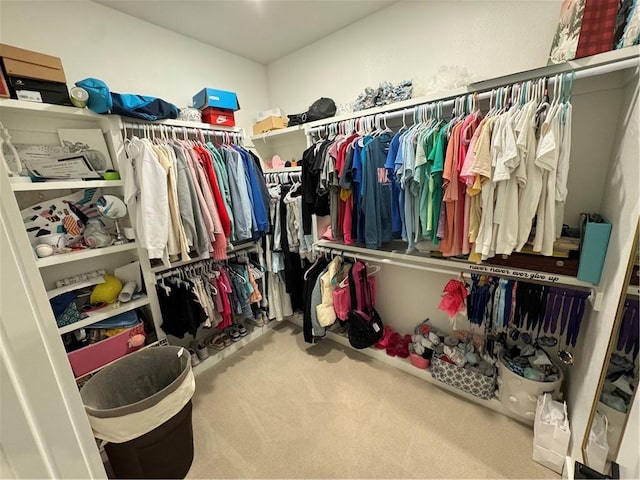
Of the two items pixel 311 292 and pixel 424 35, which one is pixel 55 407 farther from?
pixel 424 35

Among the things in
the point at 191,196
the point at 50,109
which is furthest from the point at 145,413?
the point at 50,109

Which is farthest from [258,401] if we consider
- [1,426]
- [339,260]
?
[1,426]

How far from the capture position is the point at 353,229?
1.89 metres

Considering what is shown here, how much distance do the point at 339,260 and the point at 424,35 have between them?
1747mm

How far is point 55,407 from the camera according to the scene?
492 millimetres

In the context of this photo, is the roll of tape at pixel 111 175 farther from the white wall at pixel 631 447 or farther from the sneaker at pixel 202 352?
the white wall at pixel 631 447

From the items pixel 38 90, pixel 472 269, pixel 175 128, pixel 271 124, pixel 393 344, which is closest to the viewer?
pixel 38 90

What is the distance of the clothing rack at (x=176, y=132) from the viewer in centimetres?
180

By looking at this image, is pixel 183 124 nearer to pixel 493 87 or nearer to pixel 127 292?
pixel 127 292

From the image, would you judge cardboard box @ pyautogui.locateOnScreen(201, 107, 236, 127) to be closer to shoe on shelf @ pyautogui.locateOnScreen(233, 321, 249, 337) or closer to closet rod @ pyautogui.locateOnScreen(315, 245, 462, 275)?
closet rod @ pyautogui.locateOnScreen(315, 245, 462, 275)

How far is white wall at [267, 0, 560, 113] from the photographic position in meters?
1.53

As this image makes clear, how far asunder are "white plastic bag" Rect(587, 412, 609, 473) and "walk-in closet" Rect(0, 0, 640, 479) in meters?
0.01

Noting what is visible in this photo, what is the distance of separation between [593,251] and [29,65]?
2960mm

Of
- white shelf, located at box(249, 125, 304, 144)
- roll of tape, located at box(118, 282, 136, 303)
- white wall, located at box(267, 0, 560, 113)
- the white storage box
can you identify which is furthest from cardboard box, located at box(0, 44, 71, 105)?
the white storage box
